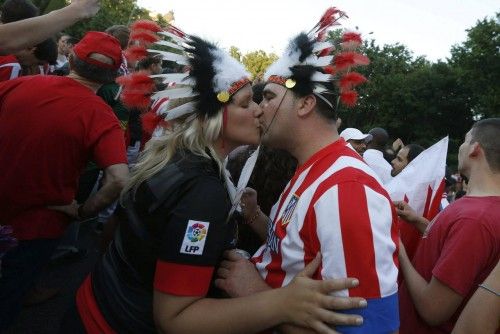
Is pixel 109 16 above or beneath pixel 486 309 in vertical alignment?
beneath

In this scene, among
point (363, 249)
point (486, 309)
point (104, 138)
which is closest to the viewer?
point (363, 249)

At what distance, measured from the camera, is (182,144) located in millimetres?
1956

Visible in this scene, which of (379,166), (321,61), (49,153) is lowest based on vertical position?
(379,166)

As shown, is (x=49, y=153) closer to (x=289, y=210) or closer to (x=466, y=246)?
(x=289, y=210)

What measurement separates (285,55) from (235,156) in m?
1.01

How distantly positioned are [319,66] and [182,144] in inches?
29.7

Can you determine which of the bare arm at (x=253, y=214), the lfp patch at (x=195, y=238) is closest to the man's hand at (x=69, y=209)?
the bare arm at (x=253, y=214)

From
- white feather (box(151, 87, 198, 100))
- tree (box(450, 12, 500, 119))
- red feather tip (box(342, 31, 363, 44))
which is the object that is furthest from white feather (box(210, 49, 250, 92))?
tree (box(450, 12, 500, 119))

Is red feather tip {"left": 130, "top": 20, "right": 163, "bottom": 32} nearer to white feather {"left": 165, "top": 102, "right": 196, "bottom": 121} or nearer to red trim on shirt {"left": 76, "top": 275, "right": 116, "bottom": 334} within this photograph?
white feather {"left": 165, "top": 102, "right": 196, "bottom": 121}

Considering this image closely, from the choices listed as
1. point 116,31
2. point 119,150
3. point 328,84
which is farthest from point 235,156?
point 116,31

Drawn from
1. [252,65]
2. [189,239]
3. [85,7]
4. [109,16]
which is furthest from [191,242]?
[109,16]

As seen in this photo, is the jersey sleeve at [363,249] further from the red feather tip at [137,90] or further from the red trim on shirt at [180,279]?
the red feather tip at [137,90]

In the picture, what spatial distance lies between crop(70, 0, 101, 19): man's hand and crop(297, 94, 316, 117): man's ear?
132 cm

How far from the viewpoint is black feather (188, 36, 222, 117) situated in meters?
2.00
